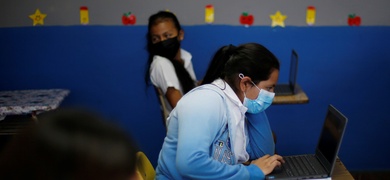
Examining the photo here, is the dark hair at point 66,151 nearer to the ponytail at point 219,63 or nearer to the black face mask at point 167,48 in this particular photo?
the ponytail at point 219,63

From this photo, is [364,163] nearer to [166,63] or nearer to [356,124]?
[356,124]

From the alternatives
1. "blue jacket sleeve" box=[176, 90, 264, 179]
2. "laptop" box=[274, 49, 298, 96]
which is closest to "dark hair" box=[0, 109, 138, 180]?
"blue jacket sleeve" box=[176, 90, 264, 179]

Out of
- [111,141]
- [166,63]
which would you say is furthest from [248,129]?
[111,141]

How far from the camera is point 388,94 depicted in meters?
3.11

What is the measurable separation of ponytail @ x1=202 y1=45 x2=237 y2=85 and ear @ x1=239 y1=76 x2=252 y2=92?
0.08 metres

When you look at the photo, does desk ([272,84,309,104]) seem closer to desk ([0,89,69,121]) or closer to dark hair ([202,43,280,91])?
dark hair ([202,43,280,91])

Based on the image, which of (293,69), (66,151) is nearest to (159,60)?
(293,69)

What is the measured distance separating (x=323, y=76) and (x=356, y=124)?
491 mm

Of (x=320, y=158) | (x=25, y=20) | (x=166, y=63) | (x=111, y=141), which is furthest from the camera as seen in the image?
(x=25, y=20)

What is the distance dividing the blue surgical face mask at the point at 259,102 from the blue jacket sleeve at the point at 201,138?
237 mm

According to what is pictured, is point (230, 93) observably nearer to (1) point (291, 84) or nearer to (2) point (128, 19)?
(1) point (291, 84)

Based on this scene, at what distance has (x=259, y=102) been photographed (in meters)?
1.60

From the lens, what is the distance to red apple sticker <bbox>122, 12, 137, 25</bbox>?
291 cm

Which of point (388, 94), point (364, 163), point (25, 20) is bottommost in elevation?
point (364, 163)
